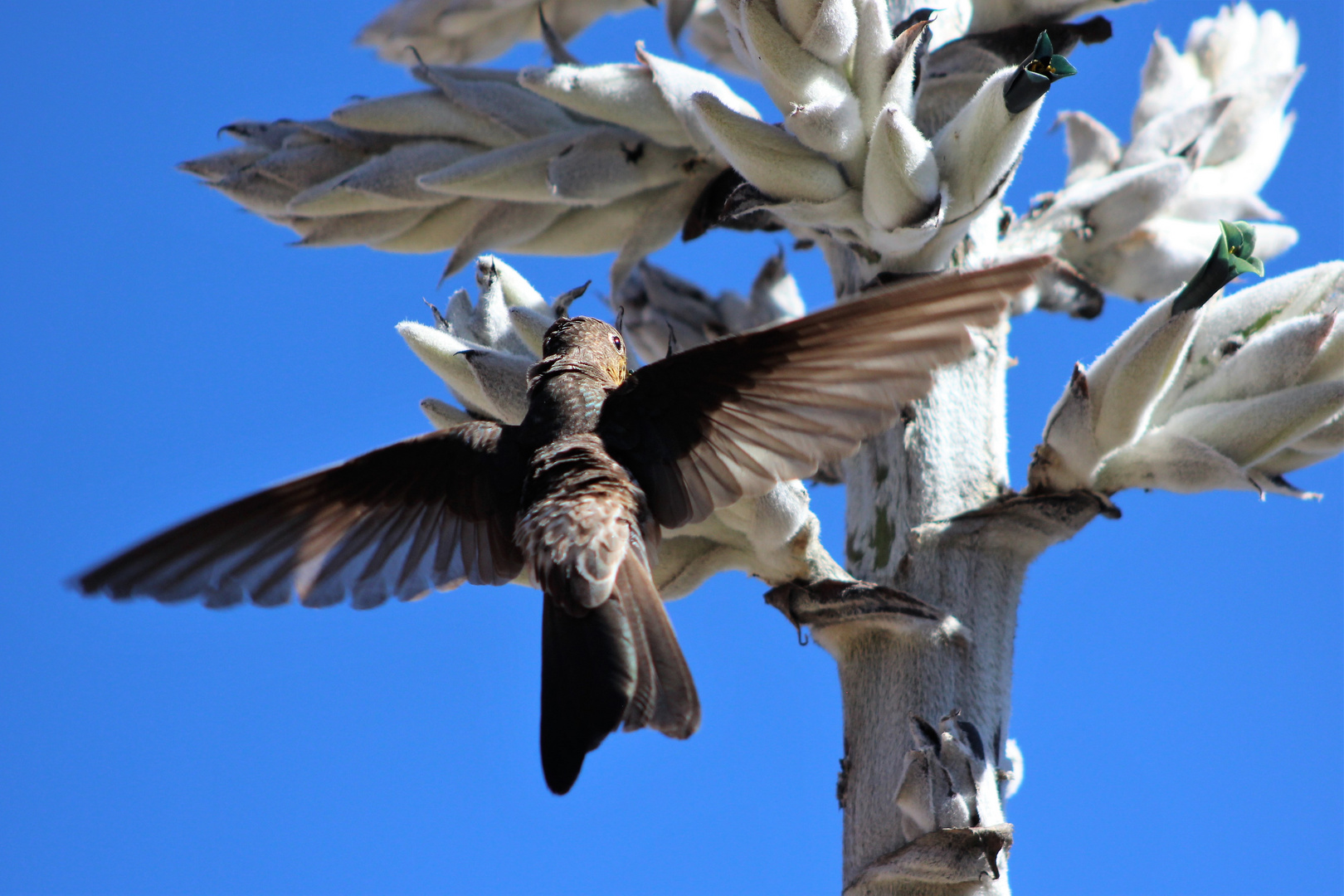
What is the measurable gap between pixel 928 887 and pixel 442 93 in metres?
1.58

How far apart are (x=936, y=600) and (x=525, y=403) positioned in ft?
2.22

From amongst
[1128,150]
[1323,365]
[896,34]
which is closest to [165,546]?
[896,34]

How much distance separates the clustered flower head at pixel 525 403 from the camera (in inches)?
76.9

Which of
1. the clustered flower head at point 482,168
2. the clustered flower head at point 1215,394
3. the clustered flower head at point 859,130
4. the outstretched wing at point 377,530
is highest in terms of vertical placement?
the clustered flower head at point 482,168

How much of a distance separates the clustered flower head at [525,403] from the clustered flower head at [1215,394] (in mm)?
419

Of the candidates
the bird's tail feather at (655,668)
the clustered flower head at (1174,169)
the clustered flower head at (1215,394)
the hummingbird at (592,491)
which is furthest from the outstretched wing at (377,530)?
the clustered flower head at (1174,169)

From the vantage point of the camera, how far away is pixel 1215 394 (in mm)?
2076

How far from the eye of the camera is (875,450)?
2.26m

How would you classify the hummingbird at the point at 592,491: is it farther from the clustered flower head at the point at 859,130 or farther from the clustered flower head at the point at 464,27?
the clustered flower head at the point at 464,27

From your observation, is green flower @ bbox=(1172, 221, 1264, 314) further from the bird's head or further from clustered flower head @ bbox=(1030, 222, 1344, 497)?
the bird's head

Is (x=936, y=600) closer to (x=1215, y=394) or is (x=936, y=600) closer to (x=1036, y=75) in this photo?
(x=1215, y=394)

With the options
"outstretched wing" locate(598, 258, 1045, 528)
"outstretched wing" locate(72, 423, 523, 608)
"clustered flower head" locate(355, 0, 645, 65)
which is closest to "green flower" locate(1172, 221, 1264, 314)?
"outstretched wing" locate(598, 258, 1045, 528)

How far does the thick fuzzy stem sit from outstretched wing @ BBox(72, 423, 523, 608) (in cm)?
53

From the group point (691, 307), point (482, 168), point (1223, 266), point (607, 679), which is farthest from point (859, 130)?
point (691, 307)
